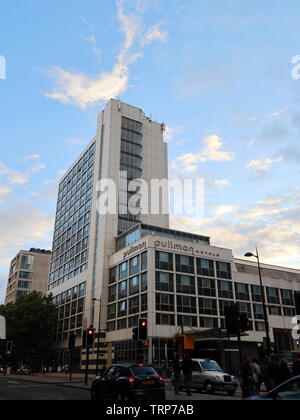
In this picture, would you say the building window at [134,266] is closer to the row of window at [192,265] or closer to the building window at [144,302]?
the row of window at [192,265]

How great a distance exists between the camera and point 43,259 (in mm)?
119500

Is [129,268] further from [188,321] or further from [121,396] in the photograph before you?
[121,396]

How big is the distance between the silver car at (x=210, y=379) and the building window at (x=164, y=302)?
28.2 m

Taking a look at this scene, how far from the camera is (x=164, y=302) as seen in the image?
166ft

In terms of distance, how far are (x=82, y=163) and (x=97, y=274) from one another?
29.8 m

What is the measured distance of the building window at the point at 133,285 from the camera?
53.2 m

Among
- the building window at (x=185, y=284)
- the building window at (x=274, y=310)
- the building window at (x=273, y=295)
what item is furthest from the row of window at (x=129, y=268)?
the building window at (x=274, y=310)

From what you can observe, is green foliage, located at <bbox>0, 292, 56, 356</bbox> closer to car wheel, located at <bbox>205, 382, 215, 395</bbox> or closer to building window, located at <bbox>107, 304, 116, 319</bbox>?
building window, located at <bbox>107, 304, 116, 319</bbox>

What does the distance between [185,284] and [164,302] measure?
4.88 m

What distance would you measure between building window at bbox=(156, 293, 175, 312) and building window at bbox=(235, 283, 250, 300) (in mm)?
12444

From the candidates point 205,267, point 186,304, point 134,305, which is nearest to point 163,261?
point 186,304

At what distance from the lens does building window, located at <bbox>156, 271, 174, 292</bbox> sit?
167 ft

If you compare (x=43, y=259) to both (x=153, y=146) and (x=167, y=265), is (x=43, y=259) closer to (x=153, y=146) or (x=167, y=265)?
(x=153, y=146)

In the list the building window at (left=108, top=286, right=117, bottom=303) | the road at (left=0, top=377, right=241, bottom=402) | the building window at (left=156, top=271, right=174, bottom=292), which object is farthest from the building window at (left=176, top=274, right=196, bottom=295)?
the road at (left=0, top=377, right=241, bottom=402)
